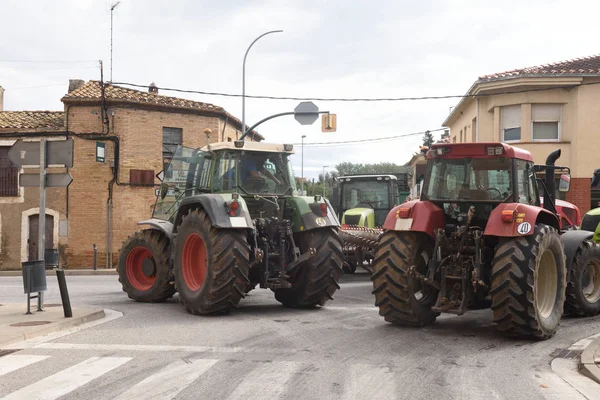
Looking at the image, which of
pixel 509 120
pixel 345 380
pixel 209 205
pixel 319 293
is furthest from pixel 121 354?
pixel 509 120

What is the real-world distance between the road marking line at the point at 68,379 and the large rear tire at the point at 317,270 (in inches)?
173

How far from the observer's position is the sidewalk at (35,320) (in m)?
8.77

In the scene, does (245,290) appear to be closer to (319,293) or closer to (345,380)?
(319,293)

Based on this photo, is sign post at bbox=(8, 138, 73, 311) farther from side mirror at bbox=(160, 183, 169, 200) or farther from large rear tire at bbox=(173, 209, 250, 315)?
side mirror at bbox=(160, 183, 169, 200)

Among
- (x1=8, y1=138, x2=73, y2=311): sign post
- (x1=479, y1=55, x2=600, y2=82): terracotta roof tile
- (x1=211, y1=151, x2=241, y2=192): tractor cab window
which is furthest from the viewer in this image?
(x1=479, y1=55, x2=600, y2=82): terracotta roof tile

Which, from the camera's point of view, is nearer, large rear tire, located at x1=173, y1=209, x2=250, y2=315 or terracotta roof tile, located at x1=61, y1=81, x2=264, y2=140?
large rear tire, located at x1=173, y1=209, x2=250, y2=315

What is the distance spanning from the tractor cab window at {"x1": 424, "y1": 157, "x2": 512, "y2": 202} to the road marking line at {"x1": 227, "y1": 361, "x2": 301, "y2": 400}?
3.74 metres

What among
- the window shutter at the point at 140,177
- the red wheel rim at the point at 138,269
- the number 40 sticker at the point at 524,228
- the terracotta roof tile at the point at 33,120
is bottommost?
the red wheel rim at the point at 138,269

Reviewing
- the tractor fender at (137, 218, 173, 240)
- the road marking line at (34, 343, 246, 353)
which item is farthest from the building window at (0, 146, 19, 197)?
the road marking line at (34, 343, 246, 353)

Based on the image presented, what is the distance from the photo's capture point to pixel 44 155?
36.1 feet

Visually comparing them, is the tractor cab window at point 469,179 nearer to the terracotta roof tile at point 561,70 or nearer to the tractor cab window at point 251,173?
the tractor cab window at point 251,173

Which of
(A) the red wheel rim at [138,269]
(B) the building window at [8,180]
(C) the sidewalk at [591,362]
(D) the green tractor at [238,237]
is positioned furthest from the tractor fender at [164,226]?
(B) the building window at [8,180]

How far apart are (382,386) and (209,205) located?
5116 mm

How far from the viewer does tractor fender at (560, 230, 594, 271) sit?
1032 cm
